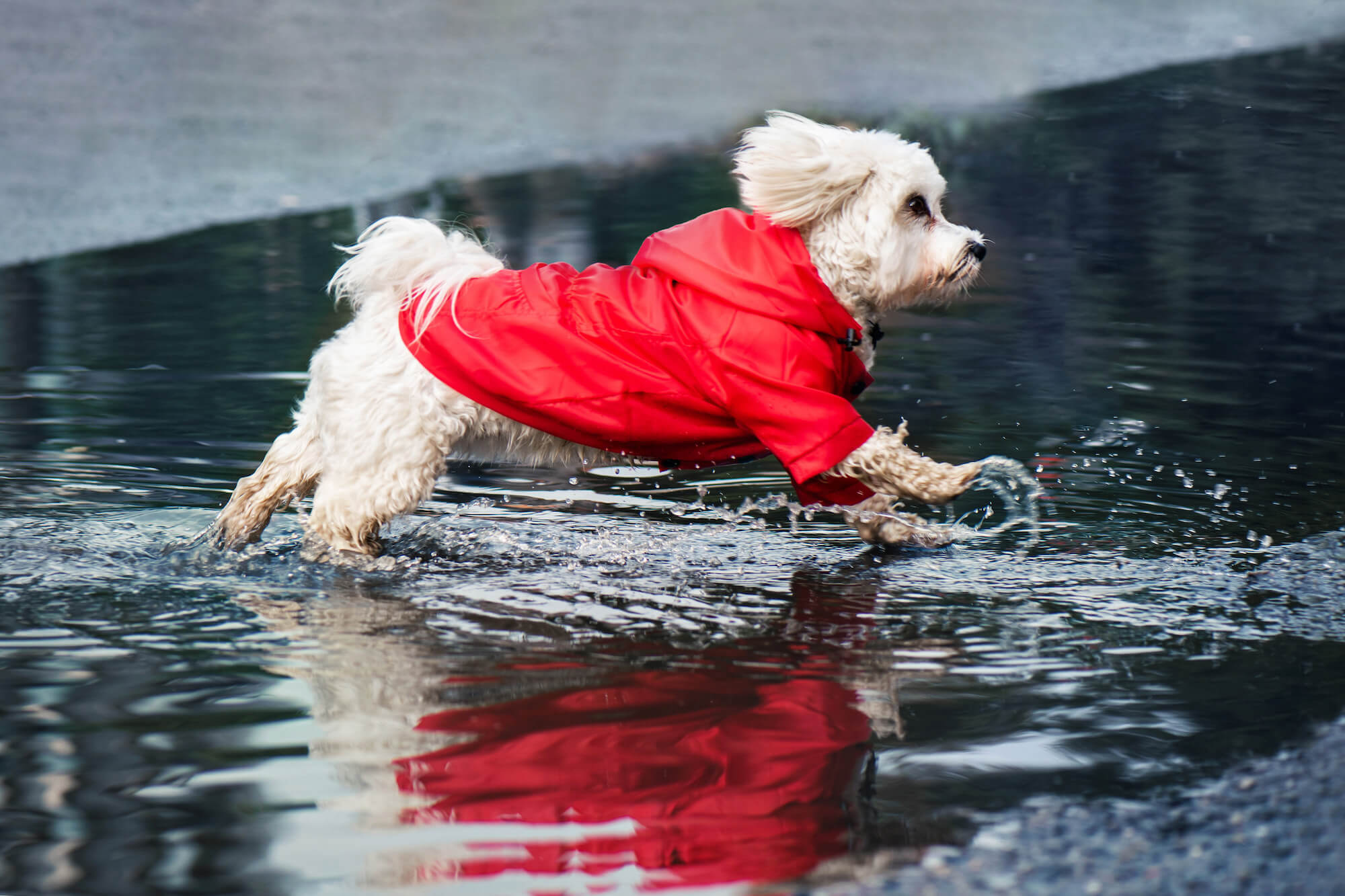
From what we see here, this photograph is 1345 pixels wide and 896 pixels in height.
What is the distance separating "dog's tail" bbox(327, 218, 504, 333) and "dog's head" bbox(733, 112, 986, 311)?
947 mm

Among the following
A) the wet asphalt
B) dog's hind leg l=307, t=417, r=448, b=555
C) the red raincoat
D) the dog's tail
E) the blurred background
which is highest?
the blurred background

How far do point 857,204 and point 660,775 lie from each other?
207cm

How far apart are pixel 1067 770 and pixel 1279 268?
6.85 m

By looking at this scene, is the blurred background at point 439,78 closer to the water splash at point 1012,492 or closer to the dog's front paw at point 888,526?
the water splash at point 1012,492

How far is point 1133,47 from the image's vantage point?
15.9m

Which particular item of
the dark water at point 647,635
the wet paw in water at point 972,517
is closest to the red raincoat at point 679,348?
the wet paw in water at point 972,517

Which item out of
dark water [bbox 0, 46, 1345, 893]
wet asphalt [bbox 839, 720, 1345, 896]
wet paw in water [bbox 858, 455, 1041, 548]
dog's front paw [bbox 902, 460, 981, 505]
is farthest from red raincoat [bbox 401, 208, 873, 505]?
wet asphalt [bbox 839, 720, 1345, 896]

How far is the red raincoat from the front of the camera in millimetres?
4527

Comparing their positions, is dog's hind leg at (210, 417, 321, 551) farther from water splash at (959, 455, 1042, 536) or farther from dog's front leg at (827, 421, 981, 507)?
water splash at (959, 455, 1042, 536)

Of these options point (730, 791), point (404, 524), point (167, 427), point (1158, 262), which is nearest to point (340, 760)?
point (730, 791)

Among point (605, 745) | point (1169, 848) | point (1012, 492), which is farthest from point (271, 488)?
point (1169, 848)

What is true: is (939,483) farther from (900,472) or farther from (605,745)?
(605,745)

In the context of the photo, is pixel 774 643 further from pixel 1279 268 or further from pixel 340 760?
pixel 1279 268

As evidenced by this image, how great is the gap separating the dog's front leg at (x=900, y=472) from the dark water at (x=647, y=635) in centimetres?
26
